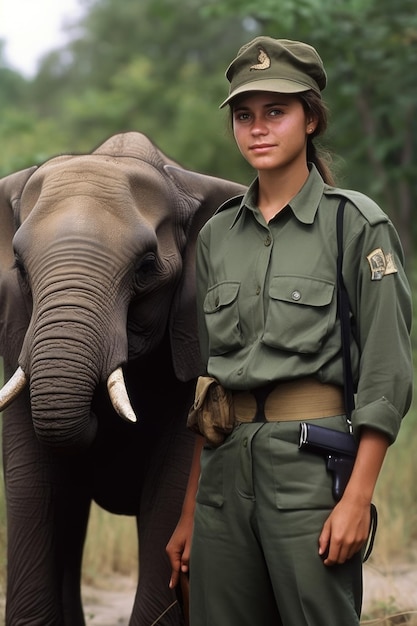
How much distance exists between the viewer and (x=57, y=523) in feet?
18.9

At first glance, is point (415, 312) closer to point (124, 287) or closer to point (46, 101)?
point (124, 287)

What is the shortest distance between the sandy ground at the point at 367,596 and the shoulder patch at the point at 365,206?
2694 millimetres

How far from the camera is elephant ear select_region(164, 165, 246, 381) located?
5539mm

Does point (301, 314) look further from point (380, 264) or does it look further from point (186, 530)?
point (186, 530)

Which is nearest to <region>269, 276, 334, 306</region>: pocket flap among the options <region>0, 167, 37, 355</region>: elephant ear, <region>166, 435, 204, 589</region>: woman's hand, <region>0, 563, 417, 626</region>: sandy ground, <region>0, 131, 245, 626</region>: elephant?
<region>166, 435, 204, 589</region>: woman's hand

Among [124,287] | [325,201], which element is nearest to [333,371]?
[325,201]

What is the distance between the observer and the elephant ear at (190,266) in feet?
18.2

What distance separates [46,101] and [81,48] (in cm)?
890

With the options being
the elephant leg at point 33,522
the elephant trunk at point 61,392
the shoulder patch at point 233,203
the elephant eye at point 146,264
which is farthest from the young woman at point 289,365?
the elephant leg at point 33,522

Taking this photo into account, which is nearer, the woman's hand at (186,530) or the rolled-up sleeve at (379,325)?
the rolled-up sleeve at (379,325)

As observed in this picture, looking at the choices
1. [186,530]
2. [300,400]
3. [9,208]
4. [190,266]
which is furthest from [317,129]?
[9,208]

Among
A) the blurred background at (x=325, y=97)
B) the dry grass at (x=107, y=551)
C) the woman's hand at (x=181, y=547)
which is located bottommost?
the dry grass at (x=107, y=551)

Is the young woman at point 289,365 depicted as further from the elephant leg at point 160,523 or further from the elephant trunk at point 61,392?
the elephant leg at point 160,523

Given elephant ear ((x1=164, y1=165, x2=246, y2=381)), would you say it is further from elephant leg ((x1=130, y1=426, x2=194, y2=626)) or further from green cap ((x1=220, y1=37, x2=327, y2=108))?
green cap ((x1=220, y1=37, x2=327, y2=108))
